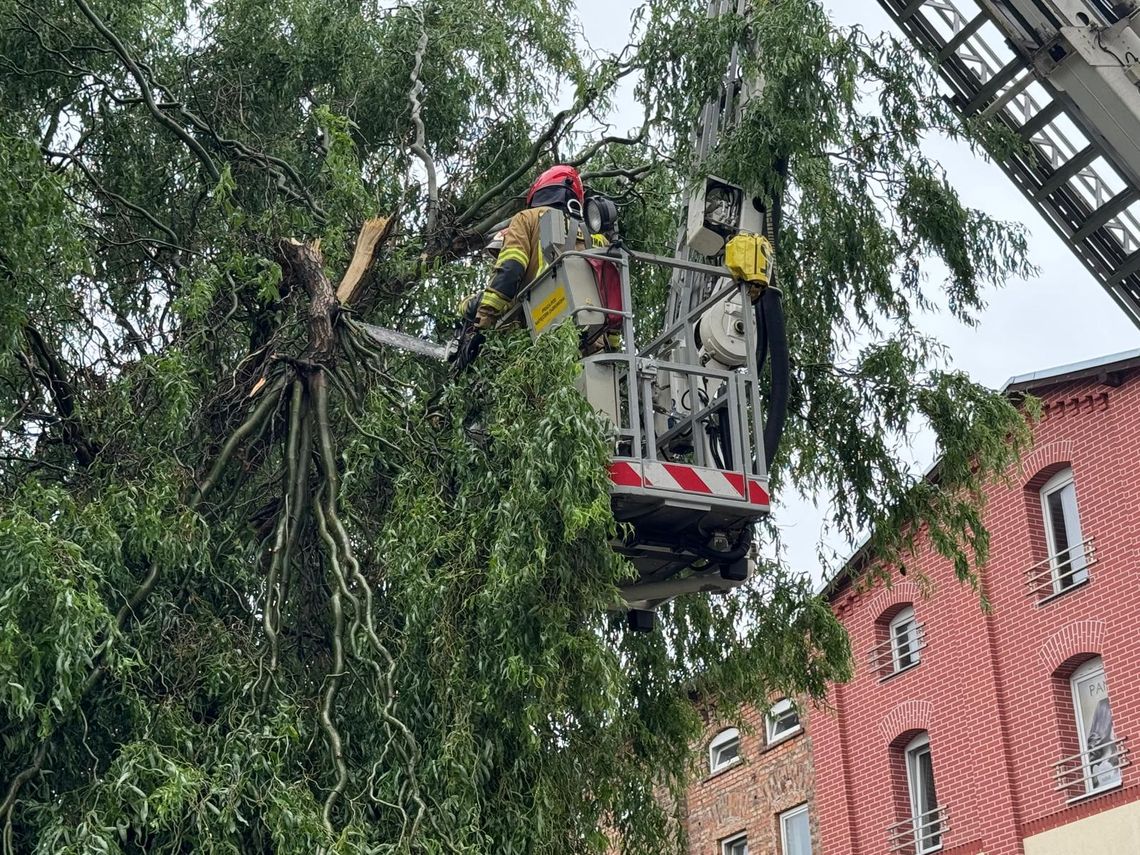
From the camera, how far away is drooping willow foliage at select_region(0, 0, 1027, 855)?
9.38 meters

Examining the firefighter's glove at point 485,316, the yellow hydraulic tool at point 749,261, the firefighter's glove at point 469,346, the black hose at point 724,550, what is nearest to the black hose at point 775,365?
the yellow hydraulic tool at point 749,261

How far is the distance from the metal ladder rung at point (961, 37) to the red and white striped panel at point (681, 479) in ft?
12.1

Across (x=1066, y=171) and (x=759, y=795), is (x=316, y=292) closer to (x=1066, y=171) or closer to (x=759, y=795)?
(x=1066, y=171)

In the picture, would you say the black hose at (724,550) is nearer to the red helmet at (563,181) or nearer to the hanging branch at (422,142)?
the red helmet at (563,181)

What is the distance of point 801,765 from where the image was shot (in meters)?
25.9

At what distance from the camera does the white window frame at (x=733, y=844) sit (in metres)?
27.0

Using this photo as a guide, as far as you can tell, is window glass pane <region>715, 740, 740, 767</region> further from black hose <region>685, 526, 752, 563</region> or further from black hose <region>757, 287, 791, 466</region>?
black hose <region>685, 526, 752, 563</region>

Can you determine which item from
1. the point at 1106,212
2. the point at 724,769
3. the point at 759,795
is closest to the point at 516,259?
the point at 1106,212

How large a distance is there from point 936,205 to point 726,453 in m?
3.29

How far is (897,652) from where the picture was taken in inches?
963

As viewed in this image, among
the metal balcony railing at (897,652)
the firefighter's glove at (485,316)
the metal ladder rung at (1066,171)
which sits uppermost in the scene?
the metal balcony railing at (897,652)

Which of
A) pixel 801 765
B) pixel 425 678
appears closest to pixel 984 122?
pixel 425 678

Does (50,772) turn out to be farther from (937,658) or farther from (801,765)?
(801,765)

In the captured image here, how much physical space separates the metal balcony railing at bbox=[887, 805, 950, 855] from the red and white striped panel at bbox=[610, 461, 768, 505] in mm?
14374
